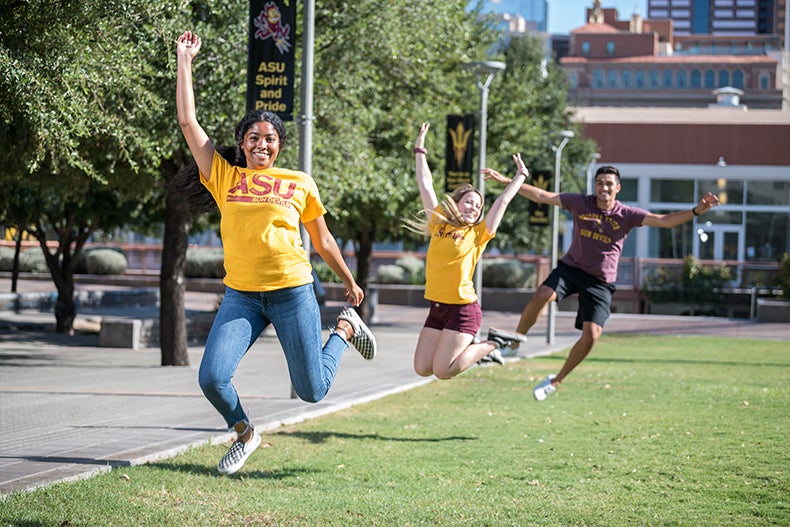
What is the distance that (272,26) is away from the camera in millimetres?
12359

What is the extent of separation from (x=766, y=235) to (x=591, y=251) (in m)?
48.5

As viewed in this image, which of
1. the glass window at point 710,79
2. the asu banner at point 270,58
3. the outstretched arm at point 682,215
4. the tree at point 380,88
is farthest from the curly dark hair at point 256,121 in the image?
the glass window at point 710,79

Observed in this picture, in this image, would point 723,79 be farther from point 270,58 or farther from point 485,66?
point 270,58

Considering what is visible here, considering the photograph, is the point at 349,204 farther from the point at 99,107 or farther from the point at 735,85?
the point at 735,85

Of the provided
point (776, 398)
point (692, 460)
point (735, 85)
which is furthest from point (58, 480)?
point (735, 85)

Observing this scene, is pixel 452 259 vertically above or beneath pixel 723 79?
beneath

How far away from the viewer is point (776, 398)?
13.3 metres

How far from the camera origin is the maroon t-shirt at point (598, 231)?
10000mm

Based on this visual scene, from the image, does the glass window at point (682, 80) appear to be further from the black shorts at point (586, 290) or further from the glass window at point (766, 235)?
the black shorts at point (586, 290)

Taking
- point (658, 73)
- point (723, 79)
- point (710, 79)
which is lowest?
point (723, 79)

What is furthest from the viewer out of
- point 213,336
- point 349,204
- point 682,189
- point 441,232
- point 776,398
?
point 682,189

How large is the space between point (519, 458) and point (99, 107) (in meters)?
5.82

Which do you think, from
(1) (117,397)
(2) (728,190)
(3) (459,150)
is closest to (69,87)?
(1) (117,397)

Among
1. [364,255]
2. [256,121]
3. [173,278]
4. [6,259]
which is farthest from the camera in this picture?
[6,259]
